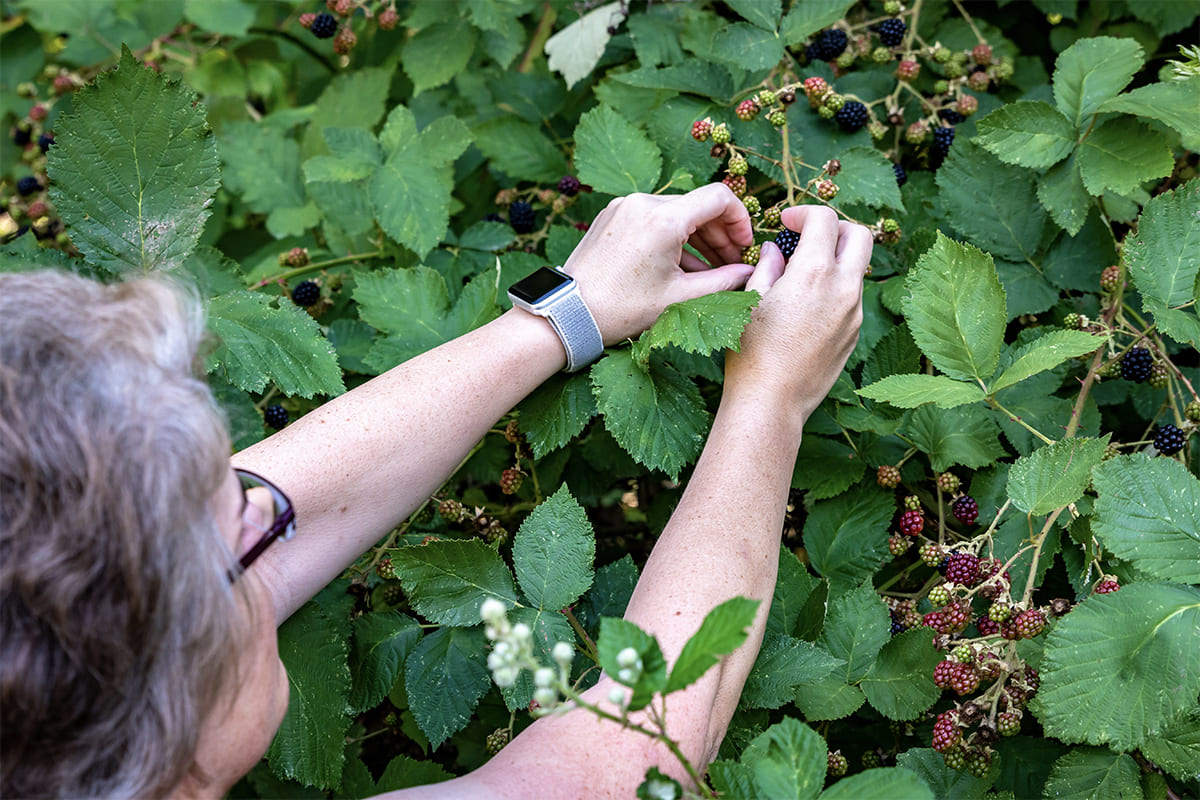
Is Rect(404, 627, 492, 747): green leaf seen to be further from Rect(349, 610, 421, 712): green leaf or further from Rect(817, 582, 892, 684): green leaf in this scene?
Rect(817, 582, 892, 684): green leaf

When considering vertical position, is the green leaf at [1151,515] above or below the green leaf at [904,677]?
above

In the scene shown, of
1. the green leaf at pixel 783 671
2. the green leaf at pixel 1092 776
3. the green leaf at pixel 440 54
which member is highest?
the green leaf at pixel 440 54

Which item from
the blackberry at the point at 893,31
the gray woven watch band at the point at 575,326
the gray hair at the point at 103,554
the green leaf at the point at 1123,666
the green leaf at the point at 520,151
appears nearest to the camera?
the gray hair at the point at 103,554

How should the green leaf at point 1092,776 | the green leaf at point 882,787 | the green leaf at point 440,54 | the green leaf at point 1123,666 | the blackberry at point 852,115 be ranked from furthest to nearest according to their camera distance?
the green leaf at point 440,54, the blackberry at point 852,115, the green leaf at point 1092,776, the green leaf at point 1123,666, the green leaf at point 882,787

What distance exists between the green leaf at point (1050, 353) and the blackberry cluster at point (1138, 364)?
0.63 ft

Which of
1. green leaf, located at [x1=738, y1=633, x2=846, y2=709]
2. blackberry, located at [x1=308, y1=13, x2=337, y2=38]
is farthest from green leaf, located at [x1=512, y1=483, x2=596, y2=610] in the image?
blackberry, located at [x1=308, y1=13, x2=337, y2=38]

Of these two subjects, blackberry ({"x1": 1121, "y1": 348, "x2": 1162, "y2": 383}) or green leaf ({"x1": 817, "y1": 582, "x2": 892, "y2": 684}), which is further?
blackberry ({"x1": 1121, "y1": 348, "x2": 1162, "y2": 383})

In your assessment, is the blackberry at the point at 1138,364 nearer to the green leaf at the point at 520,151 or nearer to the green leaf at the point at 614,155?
the green leaf at the point at 614,155

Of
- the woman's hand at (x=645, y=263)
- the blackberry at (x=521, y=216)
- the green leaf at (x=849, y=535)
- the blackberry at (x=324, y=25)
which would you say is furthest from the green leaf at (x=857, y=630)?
the blackberry at (x=324, y=25)

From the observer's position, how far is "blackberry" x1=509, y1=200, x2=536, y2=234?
1.80 m

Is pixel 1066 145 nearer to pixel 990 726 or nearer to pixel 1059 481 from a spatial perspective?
pixel 1059 481

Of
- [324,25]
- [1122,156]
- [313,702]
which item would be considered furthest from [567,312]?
[324,25]

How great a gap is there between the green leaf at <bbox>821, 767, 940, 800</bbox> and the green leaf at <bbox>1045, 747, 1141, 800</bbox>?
37cm

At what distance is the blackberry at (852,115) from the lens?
5.22ft
